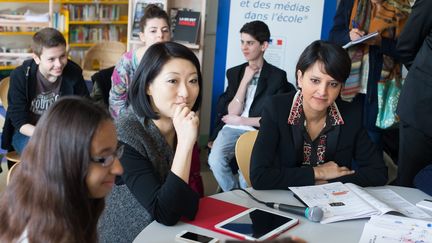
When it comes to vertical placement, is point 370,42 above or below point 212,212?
above

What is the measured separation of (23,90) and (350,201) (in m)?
2.23

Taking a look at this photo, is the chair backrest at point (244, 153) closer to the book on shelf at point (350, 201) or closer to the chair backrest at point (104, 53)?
the book on shelf at point (350, 201)

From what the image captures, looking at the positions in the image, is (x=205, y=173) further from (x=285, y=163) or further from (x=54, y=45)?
(x=285, y=163)

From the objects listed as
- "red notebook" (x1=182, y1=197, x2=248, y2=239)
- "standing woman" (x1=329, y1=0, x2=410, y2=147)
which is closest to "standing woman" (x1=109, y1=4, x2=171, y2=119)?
"standing woman" (x1=329, y1=0, x2=410, y2=147)

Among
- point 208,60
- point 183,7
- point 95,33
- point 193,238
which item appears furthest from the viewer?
point 95,33

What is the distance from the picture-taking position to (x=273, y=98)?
2496 mm

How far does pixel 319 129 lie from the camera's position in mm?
2447

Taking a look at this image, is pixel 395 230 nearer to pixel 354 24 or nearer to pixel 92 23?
pixel 354 24

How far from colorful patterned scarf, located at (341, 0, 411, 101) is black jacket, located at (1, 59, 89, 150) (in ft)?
6.34

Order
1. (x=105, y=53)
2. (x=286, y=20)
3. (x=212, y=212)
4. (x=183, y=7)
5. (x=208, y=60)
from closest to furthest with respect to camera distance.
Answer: (x=212, y=212), (x=286, y=20), (x=183, y=7), (x=208, y=60), (x=105, y=53)

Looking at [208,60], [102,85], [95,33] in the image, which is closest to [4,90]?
[102,85]

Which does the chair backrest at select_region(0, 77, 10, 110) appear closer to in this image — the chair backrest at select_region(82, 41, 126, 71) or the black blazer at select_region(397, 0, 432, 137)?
the chair backrest at select_region(82, 41, 126, 71)

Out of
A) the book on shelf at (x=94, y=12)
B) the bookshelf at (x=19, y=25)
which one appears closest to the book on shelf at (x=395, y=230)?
the bookshelf at (x=19, y=25)

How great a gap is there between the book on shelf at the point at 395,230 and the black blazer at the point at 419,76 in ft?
3.48
